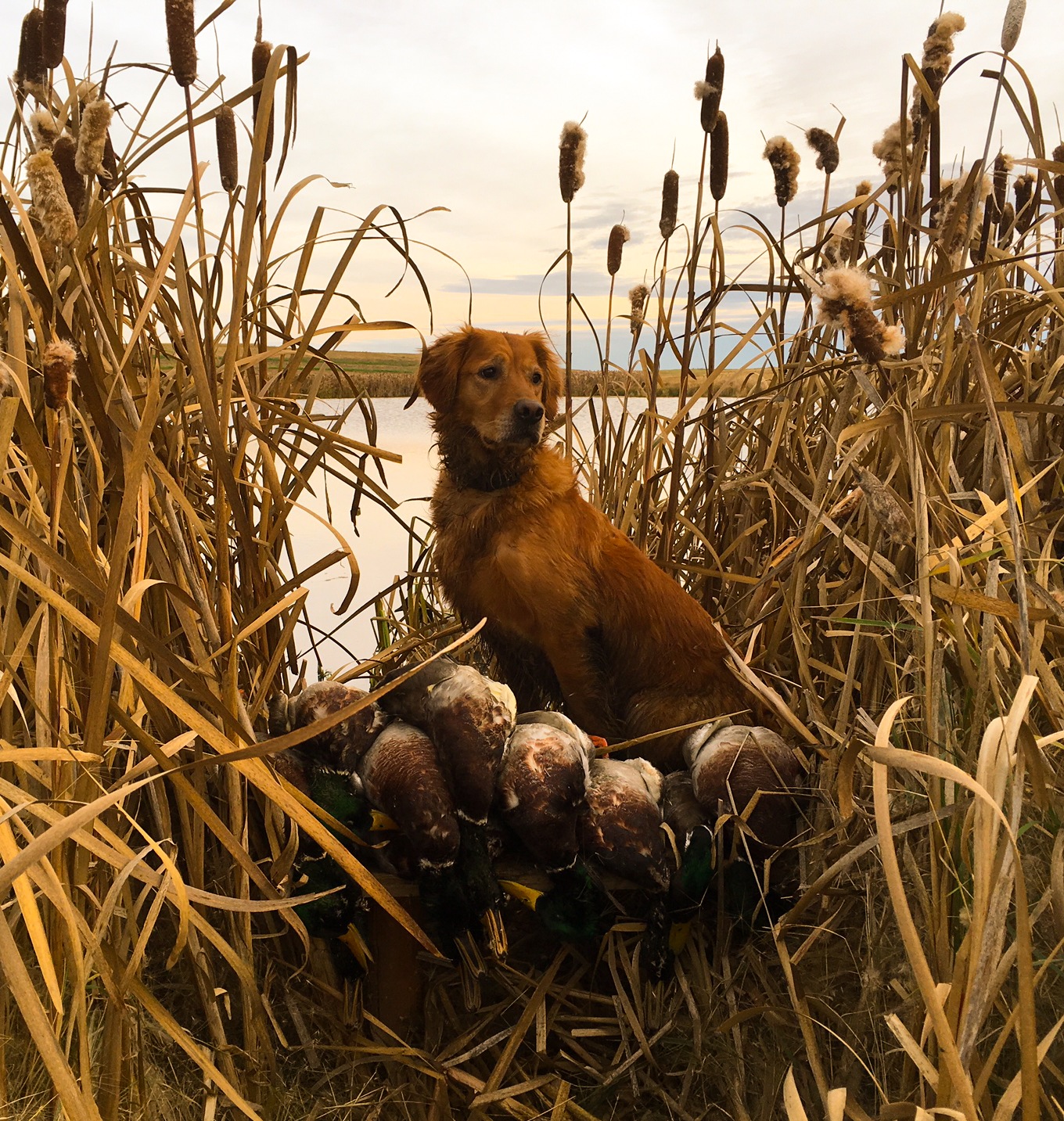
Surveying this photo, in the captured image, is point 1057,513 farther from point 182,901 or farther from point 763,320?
point 182,901

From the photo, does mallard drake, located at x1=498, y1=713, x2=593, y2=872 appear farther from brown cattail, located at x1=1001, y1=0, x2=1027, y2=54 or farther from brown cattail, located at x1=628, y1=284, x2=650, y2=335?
brown cattail, located at x1=628, y1=284, x2=650, y2=335

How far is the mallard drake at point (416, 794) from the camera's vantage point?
5.77ft

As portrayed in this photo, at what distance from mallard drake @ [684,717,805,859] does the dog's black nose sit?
965 millimetres

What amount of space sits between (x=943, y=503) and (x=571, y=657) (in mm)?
1084

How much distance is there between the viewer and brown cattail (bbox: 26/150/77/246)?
1201 millimetres

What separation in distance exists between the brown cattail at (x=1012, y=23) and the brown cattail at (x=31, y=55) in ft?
6.03

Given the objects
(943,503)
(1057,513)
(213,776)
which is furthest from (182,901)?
(1057,513)

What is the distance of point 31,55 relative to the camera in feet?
5.93

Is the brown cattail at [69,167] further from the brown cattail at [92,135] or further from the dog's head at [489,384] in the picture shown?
the dog's head at [489,384]

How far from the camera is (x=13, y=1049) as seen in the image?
5.24ft

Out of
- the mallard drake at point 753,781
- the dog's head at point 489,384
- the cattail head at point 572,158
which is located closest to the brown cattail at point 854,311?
the mallard drake at point 753,781

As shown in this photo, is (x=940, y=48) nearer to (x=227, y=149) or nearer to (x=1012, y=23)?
(x=1012, y=23)

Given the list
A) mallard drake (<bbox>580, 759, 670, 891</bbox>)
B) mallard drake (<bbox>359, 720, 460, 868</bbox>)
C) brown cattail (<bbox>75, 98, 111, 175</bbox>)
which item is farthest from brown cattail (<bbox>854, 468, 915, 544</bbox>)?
brown cattail (<bbox>75, 98, 111, 175</bbox>)

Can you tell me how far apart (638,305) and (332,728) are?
2.04 metres
